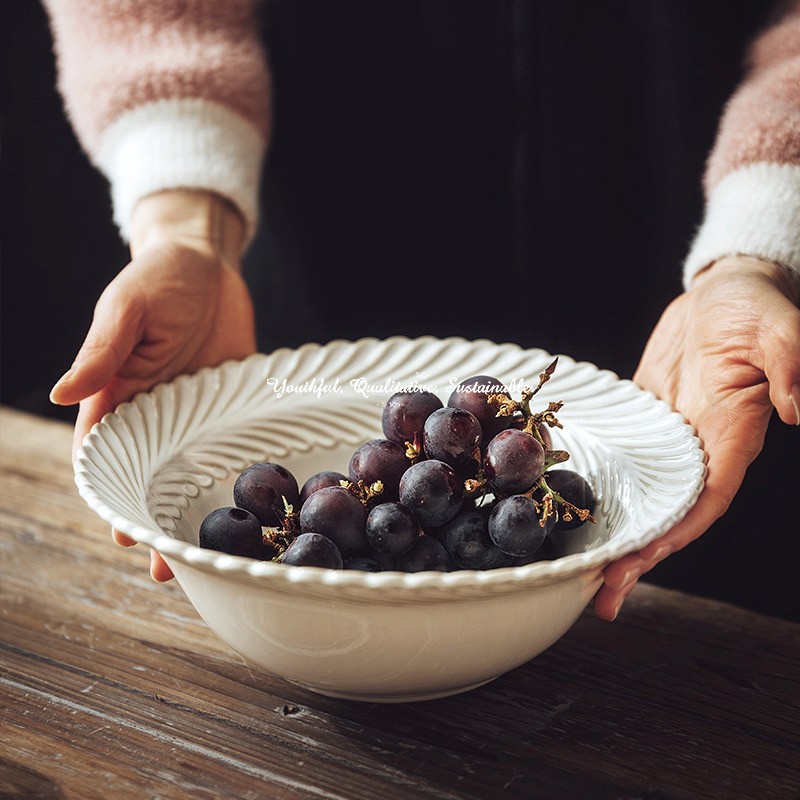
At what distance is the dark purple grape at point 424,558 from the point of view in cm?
65

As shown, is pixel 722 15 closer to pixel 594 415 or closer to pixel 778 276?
pixel 778 276

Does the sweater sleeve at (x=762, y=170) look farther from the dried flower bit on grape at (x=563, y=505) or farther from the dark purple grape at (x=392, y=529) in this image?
the dark purple grape at (x=392, y=529)

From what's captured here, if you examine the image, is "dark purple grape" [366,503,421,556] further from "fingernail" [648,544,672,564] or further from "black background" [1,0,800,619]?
"black background" [1,0,800,619]

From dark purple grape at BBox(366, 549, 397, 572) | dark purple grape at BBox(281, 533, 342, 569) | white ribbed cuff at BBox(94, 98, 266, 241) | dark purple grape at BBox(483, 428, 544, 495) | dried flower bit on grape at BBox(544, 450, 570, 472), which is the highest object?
white ribbed cuff at BBox(94, 98, 266, 241)

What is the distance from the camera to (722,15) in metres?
1.11

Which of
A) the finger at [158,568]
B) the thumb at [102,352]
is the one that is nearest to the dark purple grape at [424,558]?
the finger at [158,568]

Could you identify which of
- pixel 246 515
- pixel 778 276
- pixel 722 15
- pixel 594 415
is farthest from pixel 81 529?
pixel 722 15

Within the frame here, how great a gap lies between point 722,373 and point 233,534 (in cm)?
49

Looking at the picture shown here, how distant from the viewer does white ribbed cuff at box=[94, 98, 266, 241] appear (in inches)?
46.0

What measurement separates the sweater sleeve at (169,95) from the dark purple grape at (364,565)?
700 mm

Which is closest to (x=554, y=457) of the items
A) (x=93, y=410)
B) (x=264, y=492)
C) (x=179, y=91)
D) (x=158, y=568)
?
(x=264, y=492)

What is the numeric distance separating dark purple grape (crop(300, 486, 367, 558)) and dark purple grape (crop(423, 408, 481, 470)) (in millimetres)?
79

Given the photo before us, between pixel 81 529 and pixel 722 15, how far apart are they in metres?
1.02

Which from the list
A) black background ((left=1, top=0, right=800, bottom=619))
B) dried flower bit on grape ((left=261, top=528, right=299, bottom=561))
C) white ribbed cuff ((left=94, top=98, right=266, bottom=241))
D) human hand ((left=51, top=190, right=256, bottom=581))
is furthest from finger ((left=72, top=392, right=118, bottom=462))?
black background ((left=1, top=0, right=800, bottom=619))
